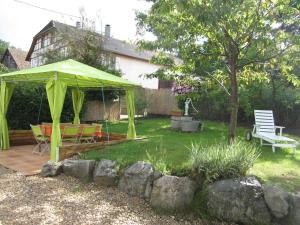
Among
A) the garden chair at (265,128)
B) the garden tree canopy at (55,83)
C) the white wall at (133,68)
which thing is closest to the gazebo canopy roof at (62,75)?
the garden tree canopy at (55,83)

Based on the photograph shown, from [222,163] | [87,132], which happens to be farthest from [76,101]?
[222,163]

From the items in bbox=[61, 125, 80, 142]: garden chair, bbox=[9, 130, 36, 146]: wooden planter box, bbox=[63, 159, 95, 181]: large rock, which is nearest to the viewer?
bbox=[63, 159, 95, 181]: large rock

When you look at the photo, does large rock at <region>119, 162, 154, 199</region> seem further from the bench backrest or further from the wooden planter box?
the wooden planter box

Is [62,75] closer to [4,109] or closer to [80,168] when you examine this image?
[80,168]

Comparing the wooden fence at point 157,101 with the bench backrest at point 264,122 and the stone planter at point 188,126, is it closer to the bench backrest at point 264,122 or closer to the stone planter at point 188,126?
the stone planter at point 188,126

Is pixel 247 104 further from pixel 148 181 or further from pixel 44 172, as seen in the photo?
pixel 44 172

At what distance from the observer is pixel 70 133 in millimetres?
7855

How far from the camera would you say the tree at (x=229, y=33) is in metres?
4.93

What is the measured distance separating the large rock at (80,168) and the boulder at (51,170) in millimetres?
131

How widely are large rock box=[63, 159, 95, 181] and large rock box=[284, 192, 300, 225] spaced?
Answer: 383cm

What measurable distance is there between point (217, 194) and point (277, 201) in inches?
35.6

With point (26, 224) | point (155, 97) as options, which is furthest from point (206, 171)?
point (155, 97)

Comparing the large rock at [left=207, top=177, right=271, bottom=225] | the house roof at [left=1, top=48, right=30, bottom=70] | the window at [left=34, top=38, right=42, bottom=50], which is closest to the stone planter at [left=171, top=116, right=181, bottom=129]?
the large rock at [left=207, top=177, right=271, bottom=225]

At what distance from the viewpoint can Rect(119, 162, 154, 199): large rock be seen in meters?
5.24
